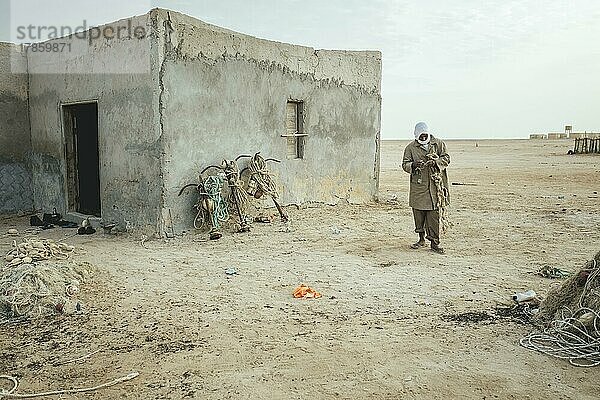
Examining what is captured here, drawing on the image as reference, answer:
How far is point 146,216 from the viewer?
316 inches

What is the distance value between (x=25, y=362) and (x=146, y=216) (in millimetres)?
4348

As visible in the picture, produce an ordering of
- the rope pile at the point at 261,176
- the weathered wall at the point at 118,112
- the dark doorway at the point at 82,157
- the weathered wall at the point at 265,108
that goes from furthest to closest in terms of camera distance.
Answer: the dark doorway at the point at 82,157, the rope pile at the point at 261,176, the weathered wall at the point at 265,108, the weathered wall at the point at 118,112

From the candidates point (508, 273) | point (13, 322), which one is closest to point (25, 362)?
point (13, 322)

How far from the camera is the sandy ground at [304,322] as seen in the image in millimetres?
3428

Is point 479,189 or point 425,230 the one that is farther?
point 479,189

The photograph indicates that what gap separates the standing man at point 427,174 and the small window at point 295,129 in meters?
3.41

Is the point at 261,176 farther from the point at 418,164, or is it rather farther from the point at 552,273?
the point at 552,273

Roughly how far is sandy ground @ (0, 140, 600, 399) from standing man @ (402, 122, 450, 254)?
1.32ft

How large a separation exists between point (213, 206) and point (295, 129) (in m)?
2.95

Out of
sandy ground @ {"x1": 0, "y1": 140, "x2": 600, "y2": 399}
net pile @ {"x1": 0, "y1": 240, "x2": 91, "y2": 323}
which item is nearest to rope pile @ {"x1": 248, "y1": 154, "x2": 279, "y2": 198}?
sandy ground @ {"x1": 0, "y1": 140, "x2": 600, "y2": 399}

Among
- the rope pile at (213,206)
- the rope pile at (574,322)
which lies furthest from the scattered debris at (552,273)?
the rope pile at (213,206)

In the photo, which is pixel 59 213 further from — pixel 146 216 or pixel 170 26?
pixel 170 26

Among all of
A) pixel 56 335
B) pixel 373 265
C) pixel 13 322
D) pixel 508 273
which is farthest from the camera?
pixel 373 265

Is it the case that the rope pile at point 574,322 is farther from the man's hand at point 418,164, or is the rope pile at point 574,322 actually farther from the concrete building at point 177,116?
the concrete building at point 177,116
